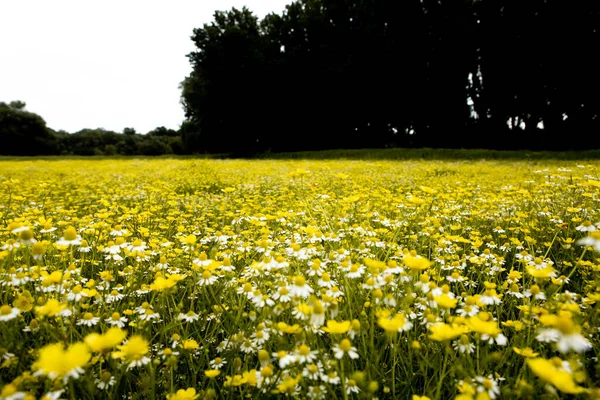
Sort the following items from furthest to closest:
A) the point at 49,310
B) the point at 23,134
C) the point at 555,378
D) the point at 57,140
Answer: the point at 57,140 < the point at 23,134 < the point at 49,310 < the point at 555,378

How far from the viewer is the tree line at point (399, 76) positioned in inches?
938

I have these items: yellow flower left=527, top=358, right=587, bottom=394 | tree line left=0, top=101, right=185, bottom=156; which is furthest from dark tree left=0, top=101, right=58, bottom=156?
yellow flower left=527, top=358, right=587, bottom=394

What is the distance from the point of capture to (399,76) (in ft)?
97.8

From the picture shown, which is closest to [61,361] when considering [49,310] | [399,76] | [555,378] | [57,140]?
[49,310]

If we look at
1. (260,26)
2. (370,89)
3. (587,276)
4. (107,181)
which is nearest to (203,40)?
(260,26)

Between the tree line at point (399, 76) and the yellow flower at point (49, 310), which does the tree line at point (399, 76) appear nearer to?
the tree line at point (399, 76)

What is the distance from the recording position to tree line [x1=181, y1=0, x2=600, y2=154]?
23812 mm

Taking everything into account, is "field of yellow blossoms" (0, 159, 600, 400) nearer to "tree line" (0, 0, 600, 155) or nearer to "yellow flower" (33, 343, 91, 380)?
"yellow flower" (33, 343, 91, 380)

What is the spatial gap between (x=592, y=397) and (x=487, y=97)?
3030 centimetres

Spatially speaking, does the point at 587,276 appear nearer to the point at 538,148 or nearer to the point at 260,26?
the point at 538,148

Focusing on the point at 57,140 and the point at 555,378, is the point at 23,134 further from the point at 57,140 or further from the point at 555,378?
the point at 555,378

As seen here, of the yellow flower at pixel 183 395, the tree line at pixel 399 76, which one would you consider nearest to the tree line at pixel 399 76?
the tree line at pixel 399 76

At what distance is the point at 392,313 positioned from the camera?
67.2 inches

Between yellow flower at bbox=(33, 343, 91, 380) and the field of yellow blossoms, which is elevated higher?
yellow flower at bbox=(33, 343, 91, 380)
